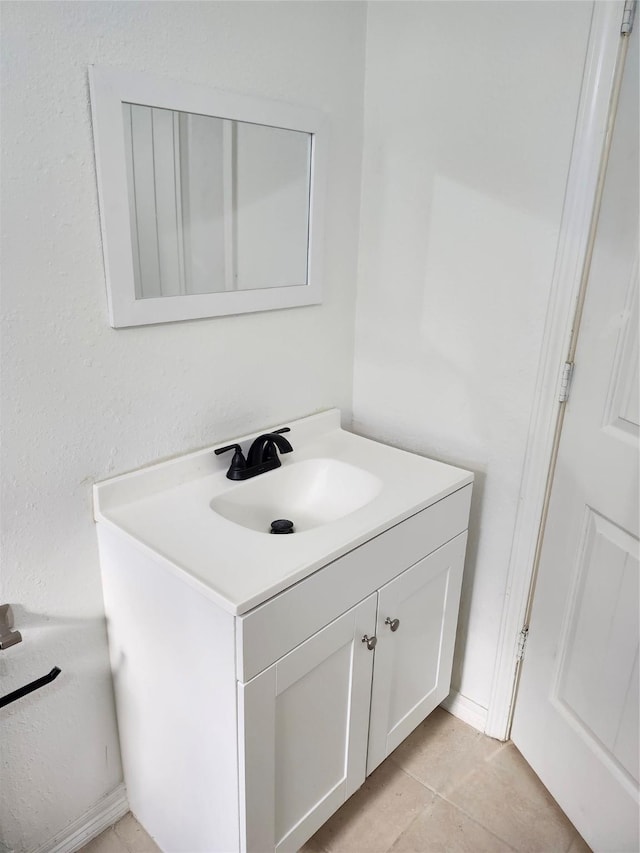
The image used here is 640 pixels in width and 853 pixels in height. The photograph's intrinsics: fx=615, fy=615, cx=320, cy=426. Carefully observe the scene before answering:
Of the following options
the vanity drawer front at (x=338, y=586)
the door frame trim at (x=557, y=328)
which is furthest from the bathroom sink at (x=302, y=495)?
the door frame trim at (x=557, y=328)

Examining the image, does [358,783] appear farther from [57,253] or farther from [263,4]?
[263,4]

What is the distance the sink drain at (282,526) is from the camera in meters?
1.40

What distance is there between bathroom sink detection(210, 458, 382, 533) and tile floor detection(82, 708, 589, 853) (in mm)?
738

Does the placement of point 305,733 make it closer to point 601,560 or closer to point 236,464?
point 236,464

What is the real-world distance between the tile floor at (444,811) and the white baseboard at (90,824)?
0.02 m

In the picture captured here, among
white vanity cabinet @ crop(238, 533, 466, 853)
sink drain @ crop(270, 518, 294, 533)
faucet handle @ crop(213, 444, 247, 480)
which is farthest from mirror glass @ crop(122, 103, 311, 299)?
white vanity cabinet @ crop(238, 533, 466, 853)

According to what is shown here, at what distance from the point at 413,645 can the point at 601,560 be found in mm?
483

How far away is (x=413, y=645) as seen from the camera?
1504 mm

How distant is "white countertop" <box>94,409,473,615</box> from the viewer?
107 cm

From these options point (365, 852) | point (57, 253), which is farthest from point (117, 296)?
point (365, 852)

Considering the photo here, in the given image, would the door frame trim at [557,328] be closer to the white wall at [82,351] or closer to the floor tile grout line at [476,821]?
the floor tile grout line at [476,821]

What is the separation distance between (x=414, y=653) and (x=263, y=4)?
152 centimetres

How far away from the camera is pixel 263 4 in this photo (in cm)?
131

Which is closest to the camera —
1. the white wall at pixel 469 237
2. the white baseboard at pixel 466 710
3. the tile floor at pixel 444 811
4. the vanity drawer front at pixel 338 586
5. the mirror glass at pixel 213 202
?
the vanity drawer front at pixel 338 586
